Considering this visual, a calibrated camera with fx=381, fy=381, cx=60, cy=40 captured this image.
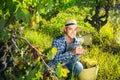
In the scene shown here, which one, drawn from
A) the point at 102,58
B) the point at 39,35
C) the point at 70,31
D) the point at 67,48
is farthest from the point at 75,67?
the point at 39,35

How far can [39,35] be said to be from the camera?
8391 millimetres

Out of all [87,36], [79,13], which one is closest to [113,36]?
[87,36]

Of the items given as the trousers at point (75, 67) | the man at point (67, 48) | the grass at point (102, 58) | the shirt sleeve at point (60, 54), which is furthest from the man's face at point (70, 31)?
the grass at point (102, 58)

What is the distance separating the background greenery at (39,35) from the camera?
204 cm

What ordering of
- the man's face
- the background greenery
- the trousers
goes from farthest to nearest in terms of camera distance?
1. the trousers
2. the man's face
3. the background greenery

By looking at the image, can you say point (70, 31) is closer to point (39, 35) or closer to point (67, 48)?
point (67, 48)

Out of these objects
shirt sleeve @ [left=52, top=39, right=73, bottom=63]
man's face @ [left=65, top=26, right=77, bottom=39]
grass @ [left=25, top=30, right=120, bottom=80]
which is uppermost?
man's face @ [left=65, top=26, right=77, bottom=39]

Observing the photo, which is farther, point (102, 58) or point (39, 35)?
point (39, 35)

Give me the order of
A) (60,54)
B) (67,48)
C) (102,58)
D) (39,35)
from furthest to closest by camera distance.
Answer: (39,35) → (102,58) → (67,48) → (60,54)

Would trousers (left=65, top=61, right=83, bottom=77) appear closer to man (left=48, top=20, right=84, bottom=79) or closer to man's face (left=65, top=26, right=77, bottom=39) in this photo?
man (left=48, top=20, right=84, bottom=79)

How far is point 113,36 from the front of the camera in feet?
27.6

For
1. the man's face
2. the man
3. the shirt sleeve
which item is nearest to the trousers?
the man

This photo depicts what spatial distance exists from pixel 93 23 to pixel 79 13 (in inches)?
84.0

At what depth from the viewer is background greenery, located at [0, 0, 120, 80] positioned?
204 cm
